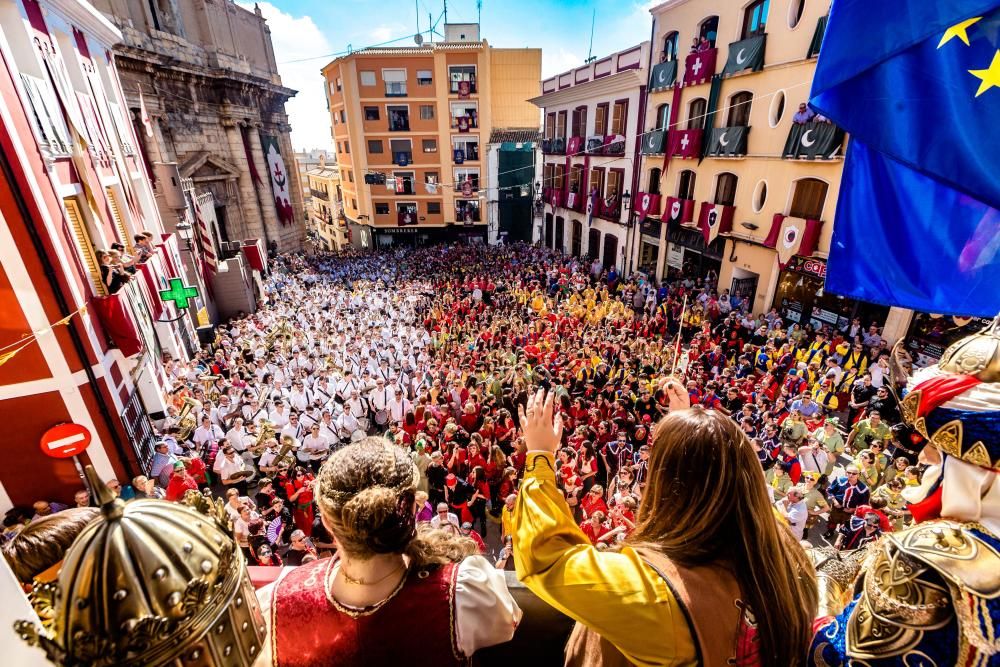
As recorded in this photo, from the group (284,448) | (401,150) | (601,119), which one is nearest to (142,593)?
(284,448)

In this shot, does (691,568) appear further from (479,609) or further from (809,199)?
(809,199)

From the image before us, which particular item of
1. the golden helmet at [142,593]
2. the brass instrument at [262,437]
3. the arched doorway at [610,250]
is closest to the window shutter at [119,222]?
the brass instrument at [262,437]

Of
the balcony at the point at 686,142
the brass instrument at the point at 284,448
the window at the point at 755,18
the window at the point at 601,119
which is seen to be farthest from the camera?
the window at the point at 601,119

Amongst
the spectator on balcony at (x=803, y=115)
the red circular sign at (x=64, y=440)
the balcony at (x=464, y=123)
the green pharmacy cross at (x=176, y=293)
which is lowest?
the red circular sign at (x=64, y=440)

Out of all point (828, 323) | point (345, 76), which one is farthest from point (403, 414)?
point (345, 76)

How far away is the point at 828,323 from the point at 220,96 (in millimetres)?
27928

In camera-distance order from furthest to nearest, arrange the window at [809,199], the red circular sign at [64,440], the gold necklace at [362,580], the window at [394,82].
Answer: the window at [394,82] < the window at [809,199] < the red circular sign at [64,440] < the gold necklace at [362,580]

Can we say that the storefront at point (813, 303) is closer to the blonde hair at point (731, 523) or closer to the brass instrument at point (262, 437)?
the blonde hair at point (731, 523)

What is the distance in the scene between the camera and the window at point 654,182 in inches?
789

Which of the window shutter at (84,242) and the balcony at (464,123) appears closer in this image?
the window shutter at (84,242)

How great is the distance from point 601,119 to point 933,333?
17.0 metres

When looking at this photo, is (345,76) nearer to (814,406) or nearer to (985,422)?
(814,406)

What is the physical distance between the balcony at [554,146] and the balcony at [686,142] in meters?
9.42

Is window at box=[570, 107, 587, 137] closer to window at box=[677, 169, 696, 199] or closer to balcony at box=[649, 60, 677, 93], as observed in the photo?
balcony at box=[649, 60, 677, 93]
